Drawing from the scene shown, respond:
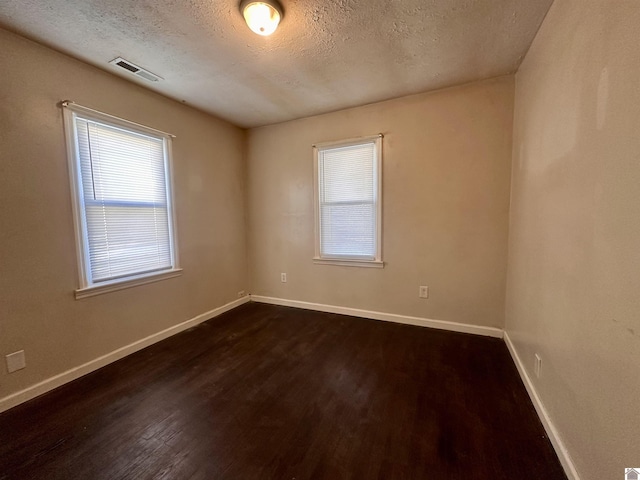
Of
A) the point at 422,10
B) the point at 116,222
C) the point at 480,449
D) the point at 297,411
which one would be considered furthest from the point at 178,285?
the point at 422,10

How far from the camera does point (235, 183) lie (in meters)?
3.65

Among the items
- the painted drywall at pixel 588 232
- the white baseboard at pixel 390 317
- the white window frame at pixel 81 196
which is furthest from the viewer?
the white baseboard at pixel 390 317

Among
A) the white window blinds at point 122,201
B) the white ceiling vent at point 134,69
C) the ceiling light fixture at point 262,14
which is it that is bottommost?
the white window blinds at point 122,201

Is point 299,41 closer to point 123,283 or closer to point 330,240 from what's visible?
point 330,240

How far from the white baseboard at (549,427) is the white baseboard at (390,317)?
0.55 metres

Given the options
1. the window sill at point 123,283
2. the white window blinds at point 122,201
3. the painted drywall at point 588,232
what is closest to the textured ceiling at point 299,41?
the painted drywall at point 588,232

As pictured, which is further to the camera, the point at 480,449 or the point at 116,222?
the point at 116,222

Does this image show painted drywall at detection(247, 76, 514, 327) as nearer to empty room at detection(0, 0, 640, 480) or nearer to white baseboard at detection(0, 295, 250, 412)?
empty room at detection(0, 0, 640, 480)

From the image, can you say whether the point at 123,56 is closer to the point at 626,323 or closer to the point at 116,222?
the point at 116,222

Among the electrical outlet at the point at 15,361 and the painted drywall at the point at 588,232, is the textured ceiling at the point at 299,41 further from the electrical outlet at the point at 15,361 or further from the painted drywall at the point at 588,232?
the electrical outlet at the point at 15,361

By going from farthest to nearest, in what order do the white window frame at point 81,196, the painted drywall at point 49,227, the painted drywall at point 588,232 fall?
the white window frame at point 81,196 < the painted drywall at point 49,227 < the painted drywall at point 588,232

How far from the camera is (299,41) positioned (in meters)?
1.88

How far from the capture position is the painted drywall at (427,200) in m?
A: 2.53

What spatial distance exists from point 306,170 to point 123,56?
2008 millimetres
